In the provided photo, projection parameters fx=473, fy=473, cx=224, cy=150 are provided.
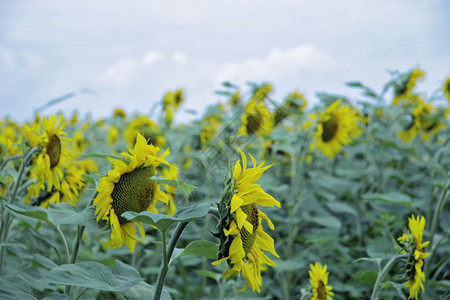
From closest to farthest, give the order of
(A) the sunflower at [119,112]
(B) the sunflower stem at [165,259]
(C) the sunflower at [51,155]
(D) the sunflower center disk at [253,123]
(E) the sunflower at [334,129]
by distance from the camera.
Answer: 1. (B) the sunflower stem at [165,259]
2. (C) the sunflower at [51,155]
3. (D) the sunflower center disk at [253,123]
4. (E) the sunflower at [334,129]
5. (A) the sunflower at [119,112]

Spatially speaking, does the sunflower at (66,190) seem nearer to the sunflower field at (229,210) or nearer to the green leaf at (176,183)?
the sunflower field at (229,210)

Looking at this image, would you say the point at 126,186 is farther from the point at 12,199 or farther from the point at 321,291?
the point at 321,291

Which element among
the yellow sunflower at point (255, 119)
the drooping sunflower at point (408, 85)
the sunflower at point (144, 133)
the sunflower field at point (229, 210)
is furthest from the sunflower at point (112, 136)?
the drooping sunflower at point (408, 85)

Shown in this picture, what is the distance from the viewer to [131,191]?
1086mm

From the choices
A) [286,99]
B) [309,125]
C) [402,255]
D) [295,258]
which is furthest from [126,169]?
[286,99]

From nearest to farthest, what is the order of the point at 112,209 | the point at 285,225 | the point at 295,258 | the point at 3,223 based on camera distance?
1. the point at 112,209
2. the point at 3,223
3. the point at 295,258
4. the point at 285,225

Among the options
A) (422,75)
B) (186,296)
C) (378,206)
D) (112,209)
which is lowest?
(186,296)

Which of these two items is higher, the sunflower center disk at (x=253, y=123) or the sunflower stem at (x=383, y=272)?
the sunflower center disk at (x=253, y=123)

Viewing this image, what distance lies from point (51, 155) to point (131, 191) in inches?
21.3

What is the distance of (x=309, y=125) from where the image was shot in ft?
9.17

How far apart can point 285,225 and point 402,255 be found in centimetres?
159

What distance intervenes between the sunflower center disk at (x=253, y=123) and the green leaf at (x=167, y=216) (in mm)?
1634

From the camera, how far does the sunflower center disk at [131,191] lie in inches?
42.8

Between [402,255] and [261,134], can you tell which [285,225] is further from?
[402,255]
